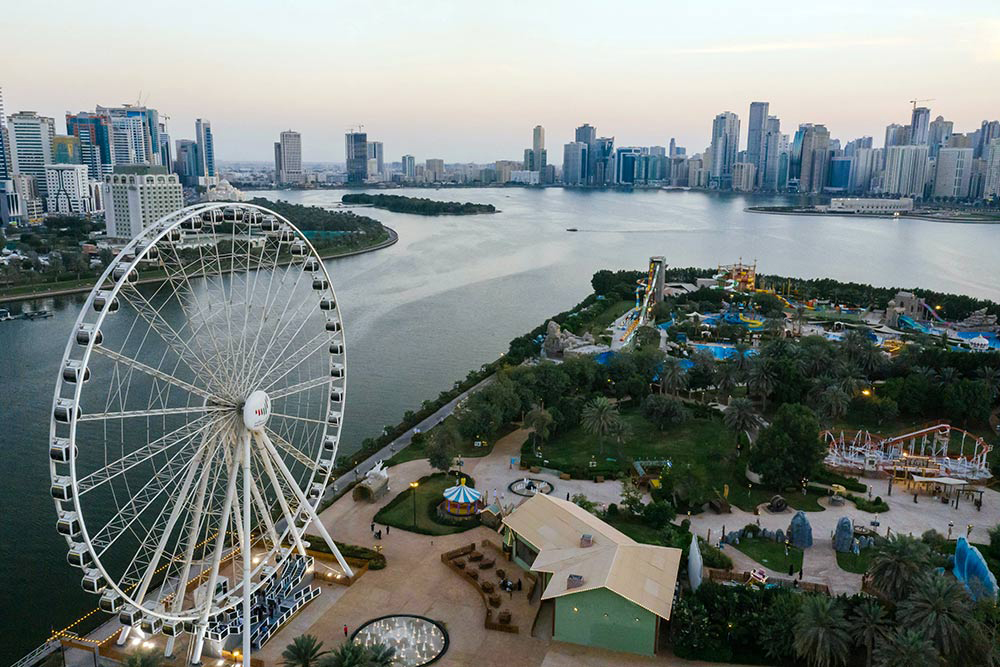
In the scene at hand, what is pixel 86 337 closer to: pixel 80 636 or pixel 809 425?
pixel 80 636

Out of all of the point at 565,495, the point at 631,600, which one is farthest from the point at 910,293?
the point at 631,600

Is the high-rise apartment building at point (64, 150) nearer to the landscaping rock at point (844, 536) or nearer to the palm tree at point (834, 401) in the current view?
the palm tree at point (834, 401)

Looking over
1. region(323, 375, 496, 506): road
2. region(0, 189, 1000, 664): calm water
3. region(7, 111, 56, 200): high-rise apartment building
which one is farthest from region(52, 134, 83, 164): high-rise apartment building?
region(323, 375, 496, 506): road

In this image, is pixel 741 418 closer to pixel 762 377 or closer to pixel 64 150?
pixel 762 377

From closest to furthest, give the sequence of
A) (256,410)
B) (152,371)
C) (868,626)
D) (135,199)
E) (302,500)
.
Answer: (152,371)
(868,626)
(256,410)
(302,500)
(135,199)

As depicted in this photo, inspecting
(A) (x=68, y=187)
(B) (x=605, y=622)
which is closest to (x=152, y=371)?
(B) (x=605, y=622)
